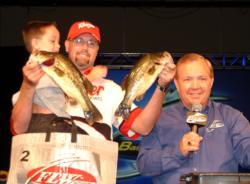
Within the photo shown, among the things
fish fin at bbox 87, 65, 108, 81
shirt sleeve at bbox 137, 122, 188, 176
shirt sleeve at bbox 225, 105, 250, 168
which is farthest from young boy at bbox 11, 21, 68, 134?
shirt sleeve at bbox 225, 105, 250, 168

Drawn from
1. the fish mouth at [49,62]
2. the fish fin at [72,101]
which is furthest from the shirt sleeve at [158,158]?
the fish mouth at [49,62]

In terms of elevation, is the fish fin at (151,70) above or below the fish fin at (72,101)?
above

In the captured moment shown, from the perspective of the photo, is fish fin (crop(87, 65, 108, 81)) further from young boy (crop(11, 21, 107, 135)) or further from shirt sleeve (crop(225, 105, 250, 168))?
shirt sleeve (crop(225, 105, 250, 168))

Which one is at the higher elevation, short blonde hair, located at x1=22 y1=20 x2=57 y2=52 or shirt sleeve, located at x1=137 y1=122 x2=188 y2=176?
short blonde hair, located at x1=22 y1=20 x2=57 y2=52

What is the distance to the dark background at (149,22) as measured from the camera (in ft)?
24.0

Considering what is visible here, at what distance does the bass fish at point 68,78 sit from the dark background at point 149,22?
474cm

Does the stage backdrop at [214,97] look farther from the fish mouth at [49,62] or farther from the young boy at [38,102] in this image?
the fish mouth at [49,62]

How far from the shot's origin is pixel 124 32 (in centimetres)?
743

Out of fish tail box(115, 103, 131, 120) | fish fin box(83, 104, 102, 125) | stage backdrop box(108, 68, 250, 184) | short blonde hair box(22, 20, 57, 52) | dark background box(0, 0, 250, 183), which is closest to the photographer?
fish fin box(83, 104, 102, 125)

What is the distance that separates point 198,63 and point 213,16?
14.9ft

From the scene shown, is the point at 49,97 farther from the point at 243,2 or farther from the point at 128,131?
the point at 243,2

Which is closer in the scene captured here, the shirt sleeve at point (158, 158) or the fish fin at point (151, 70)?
the fish fin at point (151, 70)

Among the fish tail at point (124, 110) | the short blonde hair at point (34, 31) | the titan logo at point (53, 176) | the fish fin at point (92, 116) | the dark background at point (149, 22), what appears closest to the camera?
the titan logo at point (53, 176)

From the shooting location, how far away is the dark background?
7316 millimetres
